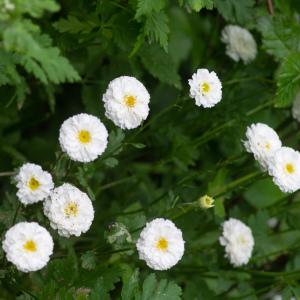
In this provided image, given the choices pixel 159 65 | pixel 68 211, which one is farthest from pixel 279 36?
pixel 68 211

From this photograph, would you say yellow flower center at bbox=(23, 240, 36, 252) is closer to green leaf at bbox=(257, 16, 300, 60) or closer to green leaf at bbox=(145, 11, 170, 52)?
green leaf at bbox=(145, 11, 170, 52)

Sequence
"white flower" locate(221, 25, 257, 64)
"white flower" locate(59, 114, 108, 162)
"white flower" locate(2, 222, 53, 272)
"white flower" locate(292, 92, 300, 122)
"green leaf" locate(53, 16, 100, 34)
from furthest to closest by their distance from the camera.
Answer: "white flower" locate(221, 25, 257, 64), "white flower" locate(292, 92, 300, 122), "green leaf" locate(53, 16, 100, 34), "white flower" locate(59, 114, 108, 162), "white flower" locate(2, 222, 53, 272)

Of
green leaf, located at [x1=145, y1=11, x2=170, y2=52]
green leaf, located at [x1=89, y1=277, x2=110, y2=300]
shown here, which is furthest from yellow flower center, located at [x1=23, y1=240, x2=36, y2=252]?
green leaf, located at [x1=145, y1=11, x2=170, y2=52]

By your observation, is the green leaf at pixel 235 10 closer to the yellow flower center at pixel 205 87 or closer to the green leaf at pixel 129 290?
the yellow flower center at pixel 205 87

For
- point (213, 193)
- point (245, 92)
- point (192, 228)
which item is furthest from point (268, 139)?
point (245, 92)

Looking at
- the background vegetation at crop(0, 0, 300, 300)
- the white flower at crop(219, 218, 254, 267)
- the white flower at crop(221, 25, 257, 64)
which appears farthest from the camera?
the white flower at crop(221, 25, 257, 64)

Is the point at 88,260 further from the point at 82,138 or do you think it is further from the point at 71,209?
the point at 82,138
